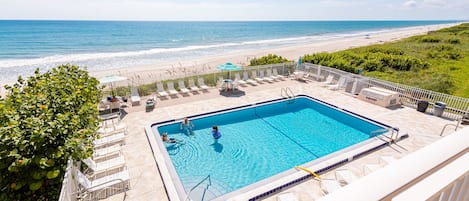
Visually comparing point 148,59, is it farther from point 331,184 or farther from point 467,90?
point 467,90

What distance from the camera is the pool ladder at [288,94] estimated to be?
1320 cm

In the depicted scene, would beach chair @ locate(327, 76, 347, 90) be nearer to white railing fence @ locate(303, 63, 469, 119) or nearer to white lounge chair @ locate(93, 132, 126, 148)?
white railing fence @ locate(303, 63, 469, 119)

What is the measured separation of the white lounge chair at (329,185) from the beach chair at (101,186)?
5013 millimetres

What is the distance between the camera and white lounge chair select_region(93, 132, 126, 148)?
24.9 feet

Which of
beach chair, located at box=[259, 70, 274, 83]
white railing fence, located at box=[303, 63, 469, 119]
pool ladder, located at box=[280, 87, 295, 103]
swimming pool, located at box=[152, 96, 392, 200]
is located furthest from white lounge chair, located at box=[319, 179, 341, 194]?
beach chair, located at box=[259, 70, 274, 83]

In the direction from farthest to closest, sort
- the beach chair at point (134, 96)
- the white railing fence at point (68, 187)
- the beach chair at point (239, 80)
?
the beach chair at point (239, 80) → the beach chair at point (134, 96) → the white railing fence at point (68, 187)

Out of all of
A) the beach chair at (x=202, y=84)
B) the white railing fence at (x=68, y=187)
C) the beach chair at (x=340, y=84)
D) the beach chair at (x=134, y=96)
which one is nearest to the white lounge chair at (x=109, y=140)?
the white railing fence at (x=68, y=187)

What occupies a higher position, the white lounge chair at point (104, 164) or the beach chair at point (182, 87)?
the beach chair at point (182, 87)

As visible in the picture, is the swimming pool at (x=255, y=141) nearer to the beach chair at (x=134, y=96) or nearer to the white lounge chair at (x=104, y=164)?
the white lounge chair at (x=104, y=164)

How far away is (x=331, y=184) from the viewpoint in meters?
6.09

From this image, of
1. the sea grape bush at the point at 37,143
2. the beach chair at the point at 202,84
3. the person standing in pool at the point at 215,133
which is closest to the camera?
the sea grape bush at the point at 37,143

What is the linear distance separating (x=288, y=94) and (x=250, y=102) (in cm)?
260

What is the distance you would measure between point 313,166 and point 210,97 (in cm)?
759

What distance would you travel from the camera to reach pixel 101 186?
582 cm
